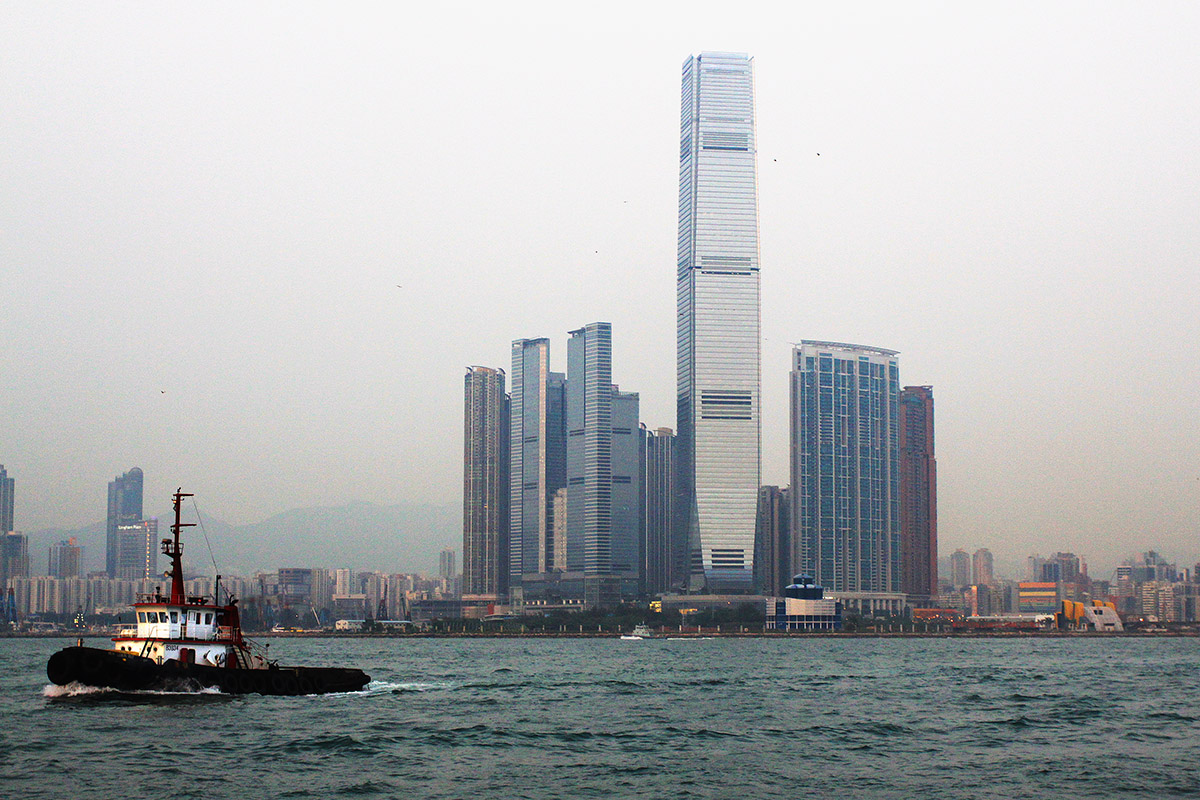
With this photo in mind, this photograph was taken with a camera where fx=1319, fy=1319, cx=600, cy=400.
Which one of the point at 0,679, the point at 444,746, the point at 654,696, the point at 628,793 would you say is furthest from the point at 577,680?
the point at 628,793

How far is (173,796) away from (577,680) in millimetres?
66583

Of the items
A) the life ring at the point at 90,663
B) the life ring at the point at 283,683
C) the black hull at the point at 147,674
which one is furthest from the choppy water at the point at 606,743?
the life ring at the point at 90,663

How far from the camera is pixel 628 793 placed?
46750 mm

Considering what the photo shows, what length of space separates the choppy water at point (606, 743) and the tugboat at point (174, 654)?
3.96 ft

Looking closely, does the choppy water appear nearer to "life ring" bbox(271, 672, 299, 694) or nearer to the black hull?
"life ring" bbox(271, 672, 299, 694)

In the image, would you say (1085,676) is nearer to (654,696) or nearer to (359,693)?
(654,696)

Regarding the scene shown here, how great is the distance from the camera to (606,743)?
60594 mm

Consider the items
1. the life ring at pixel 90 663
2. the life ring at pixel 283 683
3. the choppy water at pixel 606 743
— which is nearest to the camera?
the choppy water at pixel 606 743

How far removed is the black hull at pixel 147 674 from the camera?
222 feet

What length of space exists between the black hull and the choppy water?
0.95 metres

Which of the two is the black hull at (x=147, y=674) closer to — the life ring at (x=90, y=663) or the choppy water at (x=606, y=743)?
the life ring at (x=90, y=663)

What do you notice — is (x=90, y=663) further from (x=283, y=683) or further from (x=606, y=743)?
(x=606, y=743)

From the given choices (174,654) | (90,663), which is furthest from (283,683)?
(90,663)

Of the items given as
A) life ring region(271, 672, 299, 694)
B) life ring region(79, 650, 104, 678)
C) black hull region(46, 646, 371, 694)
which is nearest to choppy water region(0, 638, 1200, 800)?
life ring region(271, 672, 299, 694)
